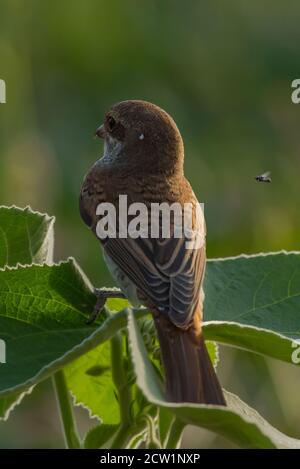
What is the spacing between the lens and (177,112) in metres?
7.23

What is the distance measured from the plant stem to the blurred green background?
11.1 ft

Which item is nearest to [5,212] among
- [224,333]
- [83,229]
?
[224,333]

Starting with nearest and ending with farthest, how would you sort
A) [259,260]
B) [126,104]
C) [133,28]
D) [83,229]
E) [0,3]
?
[259,260] → [126,104] → [83,229] → [0,3] → [133,28]

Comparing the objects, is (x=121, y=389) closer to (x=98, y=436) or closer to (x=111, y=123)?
(x=98, y=436)

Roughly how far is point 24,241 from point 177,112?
463 cm

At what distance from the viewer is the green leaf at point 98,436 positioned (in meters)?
2.23

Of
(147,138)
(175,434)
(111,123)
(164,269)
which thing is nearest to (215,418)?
(175,434)

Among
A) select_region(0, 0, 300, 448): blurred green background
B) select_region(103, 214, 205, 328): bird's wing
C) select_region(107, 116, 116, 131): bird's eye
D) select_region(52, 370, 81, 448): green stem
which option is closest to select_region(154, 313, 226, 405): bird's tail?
select_region(103, 214, 205, 328): bird's wing

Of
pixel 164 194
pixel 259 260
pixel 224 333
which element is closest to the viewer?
pixel 224 333

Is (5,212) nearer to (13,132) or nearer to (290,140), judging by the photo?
(13,132)

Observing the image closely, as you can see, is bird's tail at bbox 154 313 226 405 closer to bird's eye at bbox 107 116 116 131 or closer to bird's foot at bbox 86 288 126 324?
bird's foot at bbox 86 288 126 324

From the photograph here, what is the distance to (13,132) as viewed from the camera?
20.8 ft

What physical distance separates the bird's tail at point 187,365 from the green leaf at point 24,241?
35cm

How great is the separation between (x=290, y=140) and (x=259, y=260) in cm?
465
